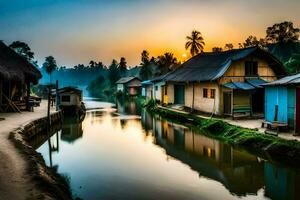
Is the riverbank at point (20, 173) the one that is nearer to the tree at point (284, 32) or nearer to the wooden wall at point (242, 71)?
the wooden wall at point (242, 71)

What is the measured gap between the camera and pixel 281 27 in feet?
276

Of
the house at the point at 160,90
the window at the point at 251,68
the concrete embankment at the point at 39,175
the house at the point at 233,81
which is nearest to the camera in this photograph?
the concrete embankment at the point at 39,175

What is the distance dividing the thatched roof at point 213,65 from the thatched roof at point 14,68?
15006mm

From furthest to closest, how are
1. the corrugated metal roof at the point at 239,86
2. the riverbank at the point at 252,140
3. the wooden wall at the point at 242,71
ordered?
the wooden wall at the point at 242,71, the corrugated metal roof at the point at 239,86, the riverbank at the point at 252,140

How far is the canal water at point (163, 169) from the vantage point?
1155 centimetres

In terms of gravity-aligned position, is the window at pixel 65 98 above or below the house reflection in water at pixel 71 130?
above

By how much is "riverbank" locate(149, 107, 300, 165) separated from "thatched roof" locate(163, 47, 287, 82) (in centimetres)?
457

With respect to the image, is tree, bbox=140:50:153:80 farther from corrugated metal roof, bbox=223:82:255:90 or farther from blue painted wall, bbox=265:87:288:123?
blue painted wall, bbox=265:87:288:123

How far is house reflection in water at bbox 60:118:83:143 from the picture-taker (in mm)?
23062

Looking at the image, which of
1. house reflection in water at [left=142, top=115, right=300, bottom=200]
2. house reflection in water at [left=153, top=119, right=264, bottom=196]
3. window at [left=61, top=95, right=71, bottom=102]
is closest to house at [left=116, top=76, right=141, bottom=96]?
window at [left=61, top=95, right=71, bottom=102]

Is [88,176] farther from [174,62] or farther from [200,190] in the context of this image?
[174,62]

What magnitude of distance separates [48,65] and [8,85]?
276 ft

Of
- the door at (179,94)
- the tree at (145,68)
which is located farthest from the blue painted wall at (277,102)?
the tree at (145,68)

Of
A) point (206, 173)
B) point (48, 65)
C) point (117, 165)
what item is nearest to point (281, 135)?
point (206, 173)
